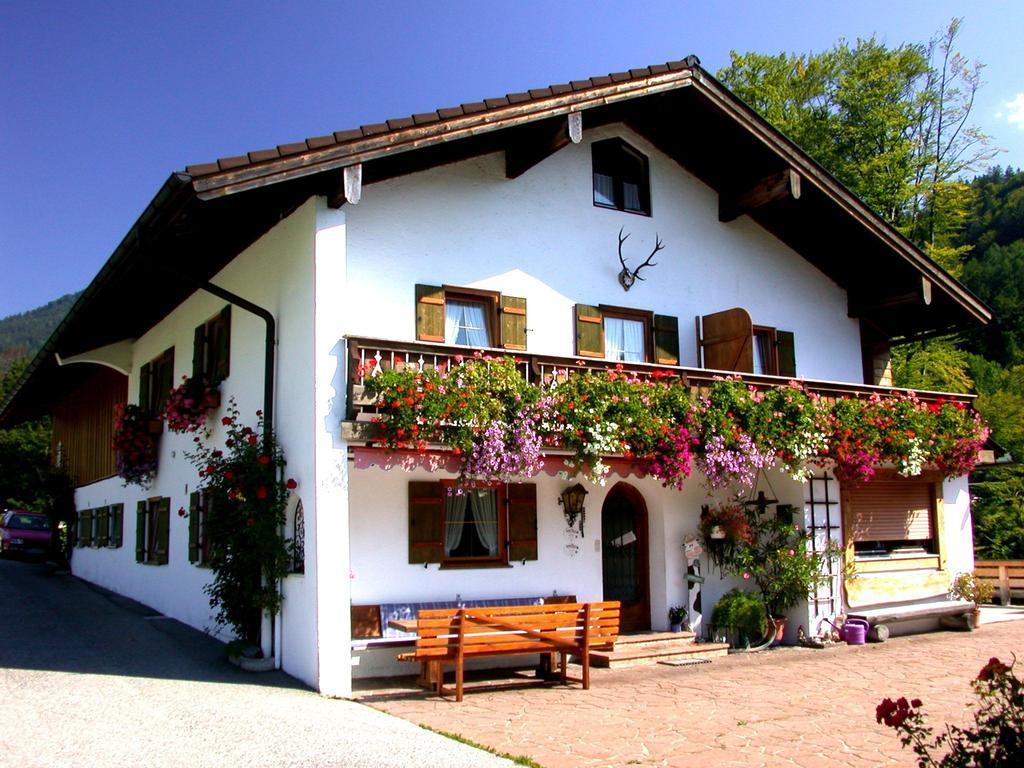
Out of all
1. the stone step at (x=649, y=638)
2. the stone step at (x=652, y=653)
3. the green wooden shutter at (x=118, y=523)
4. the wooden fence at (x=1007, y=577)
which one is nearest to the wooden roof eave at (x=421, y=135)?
the stone step at (x=652, y=653)

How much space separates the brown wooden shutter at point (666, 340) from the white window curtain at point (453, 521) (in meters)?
3.55

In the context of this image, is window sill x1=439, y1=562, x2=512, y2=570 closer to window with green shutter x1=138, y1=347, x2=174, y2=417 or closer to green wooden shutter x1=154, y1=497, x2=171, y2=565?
green wooden shutter x1=154, y1=497, x2=171, y2=565

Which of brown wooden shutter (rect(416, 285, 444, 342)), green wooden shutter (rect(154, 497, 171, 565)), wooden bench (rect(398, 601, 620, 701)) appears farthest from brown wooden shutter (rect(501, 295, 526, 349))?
green wooden shutter (rect(154, 497, 171, 565))

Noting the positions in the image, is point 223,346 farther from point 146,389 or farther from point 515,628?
point 515,628

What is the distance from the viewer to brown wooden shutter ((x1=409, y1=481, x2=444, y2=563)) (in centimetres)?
1162

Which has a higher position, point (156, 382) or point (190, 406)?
point (156, 382)

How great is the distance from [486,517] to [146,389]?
8.06 meters

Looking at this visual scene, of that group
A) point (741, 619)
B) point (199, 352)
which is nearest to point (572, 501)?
point (741, 619)

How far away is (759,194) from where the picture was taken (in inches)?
570

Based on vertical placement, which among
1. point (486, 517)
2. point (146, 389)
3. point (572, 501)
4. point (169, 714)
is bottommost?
point (169, 714)

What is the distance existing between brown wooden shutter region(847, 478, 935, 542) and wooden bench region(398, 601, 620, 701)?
5904 mm

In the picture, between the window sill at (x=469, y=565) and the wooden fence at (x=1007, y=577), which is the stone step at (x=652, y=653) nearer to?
the window sill at (x=469, y=565)

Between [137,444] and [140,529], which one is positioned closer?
[137,444]

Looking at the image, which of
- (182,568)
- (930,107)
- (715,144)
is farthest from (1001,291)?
(182,568)
